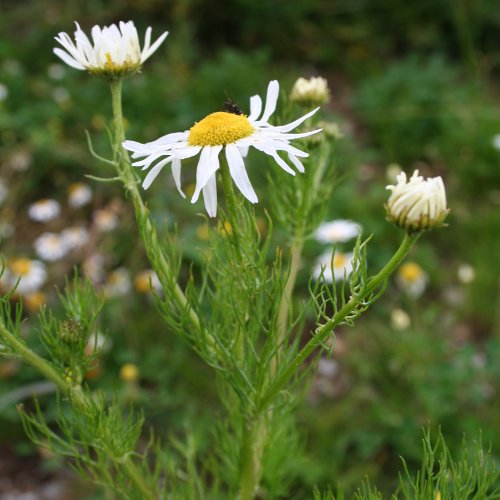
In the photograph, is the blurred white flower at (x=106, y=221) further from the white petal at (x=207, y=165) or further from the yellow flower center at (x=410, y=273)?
the white petal at (x=207, y=165)

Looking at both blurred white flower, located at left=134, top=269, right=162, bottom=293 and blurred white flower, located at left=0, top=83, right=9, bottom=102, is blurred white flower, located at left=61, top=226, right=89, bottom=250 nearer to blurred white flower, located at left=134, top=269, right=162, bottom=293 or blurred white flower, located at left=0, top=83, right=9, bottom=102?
blurred white flower, located at left=134, top=269, right=162, bottom=293

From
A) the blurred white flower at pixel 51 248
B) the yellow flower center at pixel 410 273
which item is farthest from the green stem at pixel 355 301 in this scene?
the blurred white flower at pixel 51 248

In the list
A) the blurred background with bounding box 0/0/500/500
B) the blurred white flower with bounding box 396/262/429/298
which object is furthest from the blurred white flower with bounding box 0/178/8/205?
the blurred white flower with bounding box 396/262/429/298

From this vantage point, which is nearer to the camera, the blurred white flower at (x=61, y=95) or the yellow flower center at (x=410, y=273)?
the yellow flower center at (x=410, y=273)

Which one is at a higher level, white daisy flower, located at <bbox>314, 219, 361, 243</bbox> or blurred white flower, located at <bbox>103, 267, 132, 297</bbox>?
white daisy flower, located at <bbox>314, 219, 361, 243</bbox>

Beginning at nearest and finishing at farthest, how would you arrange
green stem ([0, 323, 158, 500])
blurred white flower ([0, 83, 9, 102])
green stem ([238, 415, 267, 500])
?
green stem ([0, 323, 158, 500]) < green stem ([238, 415, 267, 500]) < blurred white flower ([0, 83, 9, 102])

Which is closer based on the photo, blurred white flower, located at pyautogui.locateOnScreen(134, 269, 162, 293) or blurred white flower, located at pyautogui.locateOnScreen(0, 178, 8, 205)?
blurred white flower, located at pyautogui.locateOnScreen(134, 269, 162, 293)

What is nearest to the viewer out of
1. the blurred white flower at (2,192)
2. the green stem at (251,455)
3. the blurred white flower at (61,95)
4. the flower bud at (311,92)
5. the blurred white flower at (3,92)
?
the green stem at (251,455)
